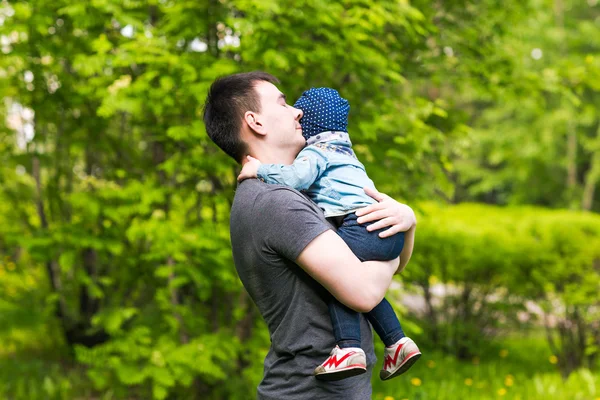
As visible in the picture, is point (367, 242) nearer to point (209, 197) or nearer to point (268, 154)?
point (268, 154)

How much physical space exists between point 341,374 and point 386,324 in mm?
373

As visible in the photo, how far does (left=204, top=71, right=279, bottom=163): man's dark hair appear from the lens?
200cm

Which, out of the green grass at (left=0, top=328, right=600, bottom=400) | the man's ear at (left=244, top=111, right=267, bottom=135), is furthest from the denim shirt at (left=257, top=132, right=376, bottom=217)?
the green grass at (left=0, top=328, right=600, bottom=400)

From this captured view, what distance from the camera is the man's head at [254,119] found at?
6.52 ft

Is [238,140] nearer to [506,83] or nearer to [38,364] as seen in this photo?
[506,83]

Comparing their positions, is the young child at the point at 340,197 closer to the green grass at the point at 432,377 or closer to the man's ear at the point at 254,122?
the man's ear at the point at 254,122

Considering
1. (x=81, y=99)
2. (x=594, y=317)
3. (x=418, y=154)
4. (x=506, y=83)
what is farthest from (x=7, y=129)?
(x=594, y=317)

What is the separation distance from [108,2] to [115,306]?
9.00ft

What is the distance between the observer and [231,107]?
2018 mm

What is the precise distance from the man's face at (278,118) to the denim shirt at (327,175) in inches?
2.1

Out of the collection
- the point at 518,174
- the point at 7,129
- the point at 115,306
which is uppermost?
the point at 7,129

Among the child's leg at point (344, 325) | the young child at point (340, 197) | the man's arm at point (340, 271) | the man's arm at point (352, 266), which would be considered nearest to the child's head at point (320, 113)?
the young child at point (340, 197)

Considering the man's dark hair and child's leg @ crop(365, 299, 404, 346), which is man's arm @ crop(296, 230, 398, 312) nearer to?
child's leg @ crop(365, 299, 404, 346)

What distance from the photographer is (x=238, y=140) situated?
79.7 inches
